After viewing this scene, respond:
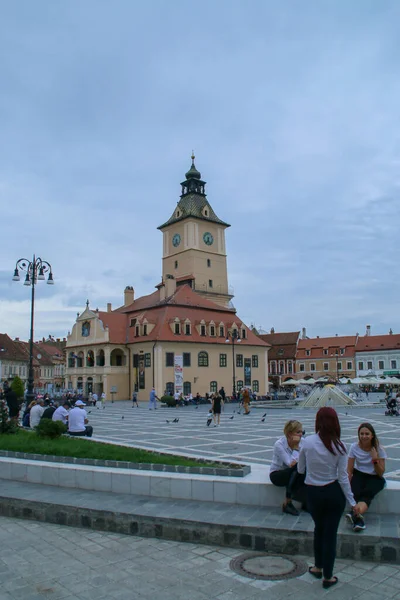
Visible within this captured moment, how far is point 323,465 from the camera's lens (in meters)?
5.39

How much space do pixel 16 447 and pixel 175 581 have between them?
6314 millimetres

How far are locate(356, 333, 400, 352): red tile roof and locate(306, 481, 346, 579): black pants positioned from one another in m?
89.6

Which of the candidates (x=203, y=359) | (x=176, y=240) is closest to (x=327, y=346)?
(x=176, y=240)

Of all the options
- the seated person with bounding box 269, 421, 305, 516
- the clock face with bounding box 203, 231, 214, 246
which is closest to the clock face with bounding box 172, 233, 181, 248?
the clock face with bounding box 203, 231, 214, 246

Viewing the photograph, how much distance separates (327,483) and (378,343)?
91.4m

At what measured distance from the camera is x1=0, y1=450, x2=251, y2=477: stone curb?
8.28 metres

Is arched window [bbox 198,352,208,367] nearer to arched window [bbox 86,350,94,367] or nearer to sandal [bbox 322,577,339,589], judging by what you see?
arched window [bbox 86,350,94,367]

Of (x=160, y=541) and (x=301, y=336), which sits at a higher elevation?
(x=301, y=336)

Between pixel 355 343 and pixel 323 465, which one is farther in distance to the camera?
pixel 355 343

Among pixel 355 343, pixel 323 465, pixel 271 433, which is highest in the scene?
pixel 355 343

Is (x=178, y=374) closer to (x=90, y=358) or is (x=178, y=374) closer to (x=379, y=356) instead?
(x=90, y=358)

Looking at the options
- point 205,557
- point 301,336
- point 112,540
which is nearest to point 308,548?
point 205,557

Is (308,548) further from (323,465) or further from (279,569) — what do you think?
(323,465)

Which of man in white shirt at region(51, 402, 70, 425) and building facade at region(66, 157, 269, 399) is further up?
building facade at region(66, 157, 269, 399)
